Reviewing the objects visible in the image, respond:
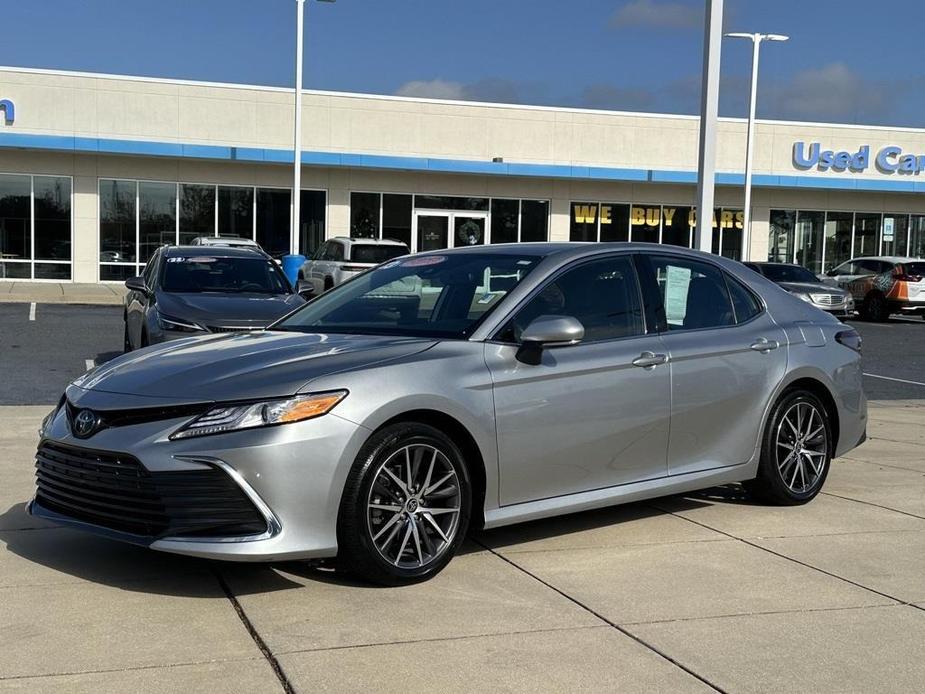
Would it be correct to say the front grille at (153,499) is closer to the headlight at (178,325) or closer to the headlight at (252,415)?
the headlight at (252,415)

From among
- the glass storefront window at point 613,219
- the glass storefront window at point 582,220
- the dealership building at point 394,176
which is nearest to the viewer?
the dealership building at point 394,176

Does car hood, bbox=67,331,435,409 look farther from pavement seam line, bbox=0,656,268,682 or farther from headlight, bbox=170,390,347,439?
pavement seam line, bbox=0,656,268,682

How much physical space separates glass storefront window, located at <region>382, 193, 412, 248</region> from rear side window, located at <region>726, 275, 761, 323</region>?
29214 millimetres

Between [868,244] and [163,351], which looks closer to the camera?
[163,351]

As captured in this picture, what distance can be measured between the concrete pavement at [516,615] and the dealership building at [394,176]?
25944 mm

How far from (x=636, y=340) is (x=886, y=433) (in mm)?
4973

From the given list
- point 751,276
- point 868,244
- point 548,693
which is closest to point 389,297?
point 751,276

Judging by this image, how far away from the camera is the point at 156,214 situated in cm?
3344

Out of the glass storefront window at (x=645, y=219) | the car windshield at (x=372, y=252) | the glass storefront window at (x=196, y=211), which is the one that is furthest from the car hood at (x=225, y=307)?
the glass storefront window at (x=645, y=219)

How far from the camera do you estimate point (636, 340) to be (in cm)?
594

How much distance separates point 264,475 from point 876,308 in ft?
85.3

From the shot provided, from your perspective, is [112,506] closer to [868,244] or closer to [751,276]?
[751,276]

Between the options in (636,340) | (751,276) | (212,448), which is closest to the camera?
(212,448)

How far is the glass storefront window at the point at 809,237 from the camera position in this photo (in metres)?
40.0
